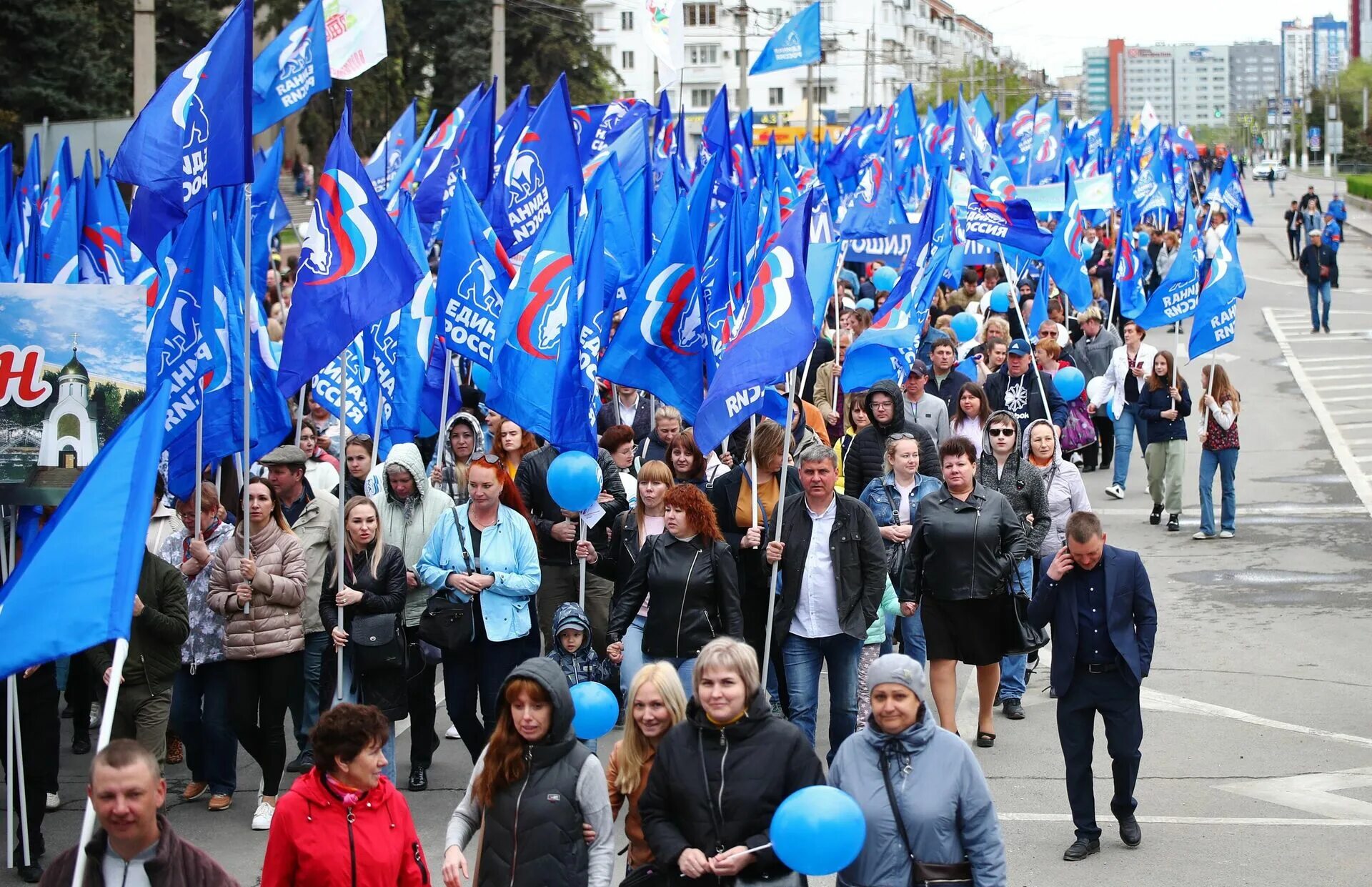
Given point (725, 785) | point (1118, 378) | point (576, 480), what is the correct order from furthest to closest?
point (1118, 378)
point (576, 480)
point (725, 785)

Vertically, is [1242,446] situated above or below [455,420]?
below

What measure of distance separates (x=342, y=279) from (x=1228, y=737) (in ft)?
17.4

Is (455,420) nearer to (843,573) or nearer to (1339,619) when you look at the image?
(843,573)

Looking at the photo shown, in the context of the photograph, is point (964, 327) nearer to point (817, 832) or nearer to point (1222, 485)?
point (1222, 485)

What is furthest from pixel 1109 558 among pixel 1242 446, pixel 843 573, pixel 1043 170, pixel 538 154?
pixel 1043 170

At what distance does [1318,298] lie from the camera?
30.3 m

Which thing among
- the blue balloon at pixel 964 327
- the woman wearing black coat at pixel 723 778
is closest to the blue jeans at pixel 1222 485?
the blue balloon at pixel 964 327

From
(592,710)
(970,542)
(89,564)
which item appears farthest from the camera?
(970,542)

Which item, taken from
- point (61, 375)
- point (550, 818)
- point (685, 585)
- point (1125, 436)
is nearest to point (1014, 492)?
point (685, 585)

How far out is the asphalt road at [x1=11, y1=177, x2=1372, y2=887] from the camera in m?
7.62

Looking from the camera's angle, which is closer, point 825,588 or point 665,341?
point 825,588

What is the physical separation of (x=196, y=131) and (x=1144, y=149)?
1268 inches

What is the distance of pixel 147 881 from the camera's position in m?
4.68

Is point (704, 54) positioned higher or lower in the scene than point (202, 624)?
higher
